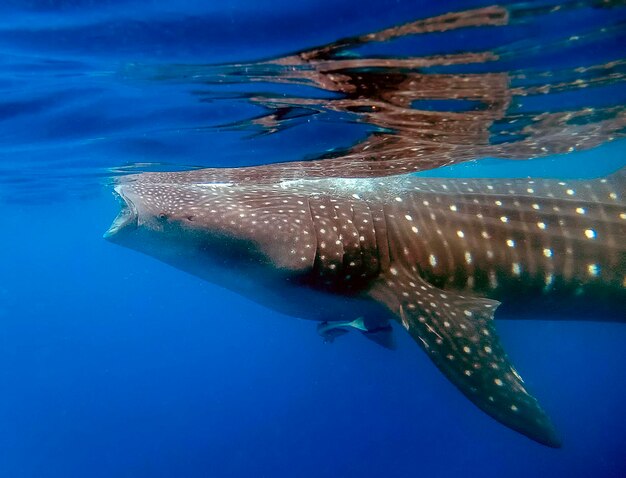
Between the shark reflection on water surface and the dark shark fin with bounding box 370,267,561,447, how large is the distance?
15mm

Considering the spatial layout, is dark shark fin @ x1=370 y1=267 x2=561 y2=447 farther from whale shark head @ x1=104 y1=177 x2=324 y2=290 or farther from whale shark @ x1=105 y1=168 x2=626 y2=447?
whale shark head @ x1=104 y1=177 x2=324 y2=290

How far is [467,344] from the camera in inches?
185

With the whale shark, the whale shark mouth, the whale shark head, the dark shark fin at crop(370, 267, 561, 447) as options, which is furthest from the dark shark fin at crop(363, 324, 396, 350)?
the whale shark mouth

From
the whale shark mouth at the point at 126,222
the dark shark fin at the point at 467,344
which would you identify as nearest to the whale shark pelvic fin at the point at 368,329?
the dark shark fin at the point at 467,344

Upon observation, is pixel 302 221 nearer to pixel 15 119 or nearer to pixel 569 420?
pixel 15 119

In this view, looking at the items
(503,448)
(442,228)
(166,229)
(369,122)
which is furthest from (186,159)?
(503,448)

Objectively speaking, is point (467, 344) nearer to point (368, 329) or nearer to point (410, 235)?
point (410, 235)

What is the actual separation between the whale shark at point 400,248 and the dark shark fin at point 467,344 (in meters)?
0.02

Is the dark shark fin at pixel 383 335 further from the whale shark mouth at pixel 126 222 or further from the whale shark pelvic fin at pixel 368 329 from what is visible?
the whale shark mouth at pixel 126 222

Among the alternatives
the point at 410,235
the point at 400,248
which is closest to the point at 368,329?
the point at 400,248

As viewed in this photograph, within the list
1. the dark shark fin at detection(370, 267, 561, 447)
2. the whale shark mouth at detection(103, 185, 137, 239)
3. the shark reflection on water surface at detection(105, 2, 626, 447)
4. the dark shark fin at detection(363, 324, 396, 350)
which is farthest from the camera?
the dark shark fin at detection(363, 324, 396, 350)

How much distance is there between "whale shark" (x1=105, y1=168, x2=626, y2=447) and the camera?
5605mm

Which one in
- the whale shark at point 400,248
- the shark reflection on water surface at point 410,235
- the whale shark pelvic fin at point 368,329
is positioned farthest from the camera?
the whale shark pelvic fin at point 368,329

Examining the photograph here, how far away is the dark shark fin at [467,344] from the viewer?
168 inches
